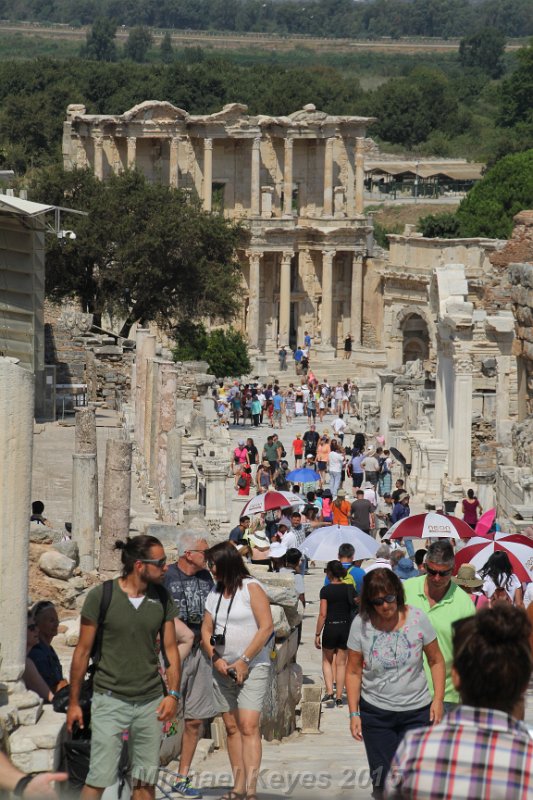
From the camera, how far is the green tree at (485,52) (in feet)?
513

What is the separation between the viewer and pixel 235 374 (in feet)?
176

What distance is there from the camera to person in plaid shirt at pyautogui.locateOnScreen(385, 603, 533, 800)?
19.0ft

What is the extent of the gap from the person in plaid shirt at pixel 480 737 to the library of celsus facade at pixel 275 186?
194 feet

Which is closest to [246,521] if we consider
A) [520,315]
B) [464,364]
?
[520,315]

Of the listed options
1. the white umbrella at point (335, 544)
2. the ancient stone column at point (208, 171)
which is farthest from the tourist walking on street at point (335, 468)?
the ancient stone column at point (208, 171)

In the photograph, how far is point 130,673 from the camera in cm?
863

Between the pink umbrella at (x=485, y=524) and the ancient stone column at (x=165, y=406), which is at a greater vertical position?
the ancient stone column at (x=165, y=406)

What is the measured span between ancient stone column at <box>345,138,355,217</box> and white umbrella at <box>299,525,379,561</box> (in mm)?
55893

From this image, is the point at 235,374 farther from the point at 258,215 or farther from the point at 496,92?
the point at 496,92

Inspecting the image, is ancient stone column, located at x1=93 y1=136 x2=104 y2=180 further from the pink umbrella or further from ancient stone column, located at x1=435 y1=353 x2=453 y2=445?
the pink umbrella

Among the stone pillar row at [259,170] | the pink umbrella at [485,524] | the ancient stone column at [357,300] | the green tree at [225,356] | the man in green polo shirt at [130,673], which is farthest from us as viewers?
the ancient stone column at [357,300]

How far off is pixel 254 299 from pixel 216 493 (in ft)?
138

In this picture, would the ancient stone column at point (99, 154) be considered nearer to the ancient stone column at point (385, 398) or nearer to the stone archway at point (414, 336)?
the stone archway at point (414, 336)

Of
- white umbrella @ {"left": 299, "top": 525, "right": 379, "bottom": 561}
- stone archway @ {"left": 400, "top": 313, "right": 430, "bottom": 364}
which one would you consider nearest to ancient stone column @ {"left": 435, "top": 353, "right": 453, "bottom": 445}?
white umbrella @ {"left": 299, "top": 525, "right": 379, "bottom": 561}
